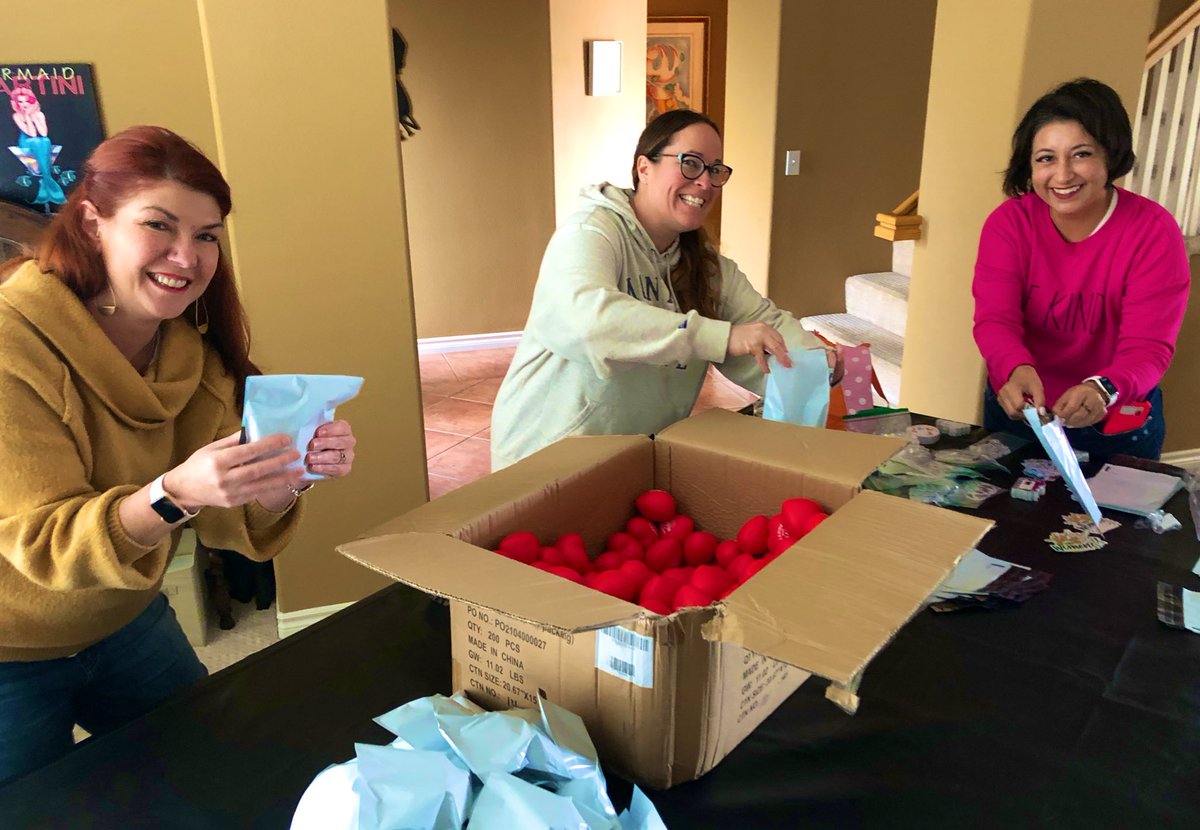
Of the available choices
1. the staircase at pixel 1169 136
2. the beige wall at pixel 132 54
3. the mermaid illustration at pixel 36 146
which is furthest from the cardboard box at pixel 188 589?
the staircase at pixel 1169 136

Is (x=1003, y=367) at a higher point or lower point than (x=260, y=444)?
lower

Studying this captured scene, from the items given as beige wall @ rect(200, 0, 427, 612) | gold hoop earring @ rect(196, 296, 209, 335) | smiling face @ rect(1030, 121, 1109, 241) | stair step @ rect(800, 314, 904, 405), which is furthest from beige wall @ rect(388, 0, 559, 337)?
gold hoop earring @ rect(196, 296, 209, 335)

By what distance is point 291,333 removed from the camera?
2312 millimetres

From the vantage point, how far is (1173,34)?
2.99 m

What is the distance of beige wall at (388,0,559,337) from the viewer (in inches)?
201

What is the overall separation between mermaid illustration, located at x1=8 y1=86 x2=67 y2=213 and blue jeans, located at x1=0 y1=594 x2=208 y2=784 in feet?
5.58

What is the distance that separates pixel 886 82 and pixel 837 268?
105cm

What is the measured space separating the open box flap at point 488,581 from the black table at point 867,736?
0.74 feet

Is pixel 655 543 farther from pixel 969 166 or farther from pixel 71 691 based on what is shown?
pixel 969 166

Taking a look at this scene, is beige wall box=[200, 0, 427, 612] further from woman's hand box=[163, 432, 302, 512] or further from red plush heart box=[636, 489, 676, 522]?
woman's hand box=[163, 432, 302, 512]

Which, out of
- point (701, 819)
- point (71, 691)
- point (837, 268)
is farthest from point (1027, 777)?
point (837, 268)

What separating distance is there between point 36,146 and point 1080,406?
2.72 meters

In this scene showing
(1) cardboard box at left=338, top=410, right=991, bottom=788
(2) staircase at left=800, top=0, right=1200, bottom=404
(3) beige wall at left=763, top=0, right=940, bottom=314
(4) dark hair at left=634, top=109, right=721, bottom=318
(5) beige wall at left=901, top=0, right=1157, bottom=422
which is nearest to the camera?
(1) cardboard box at left=338, top=410, right=991, bottom=788

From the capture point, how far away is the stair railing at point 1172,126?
304 centimetres
